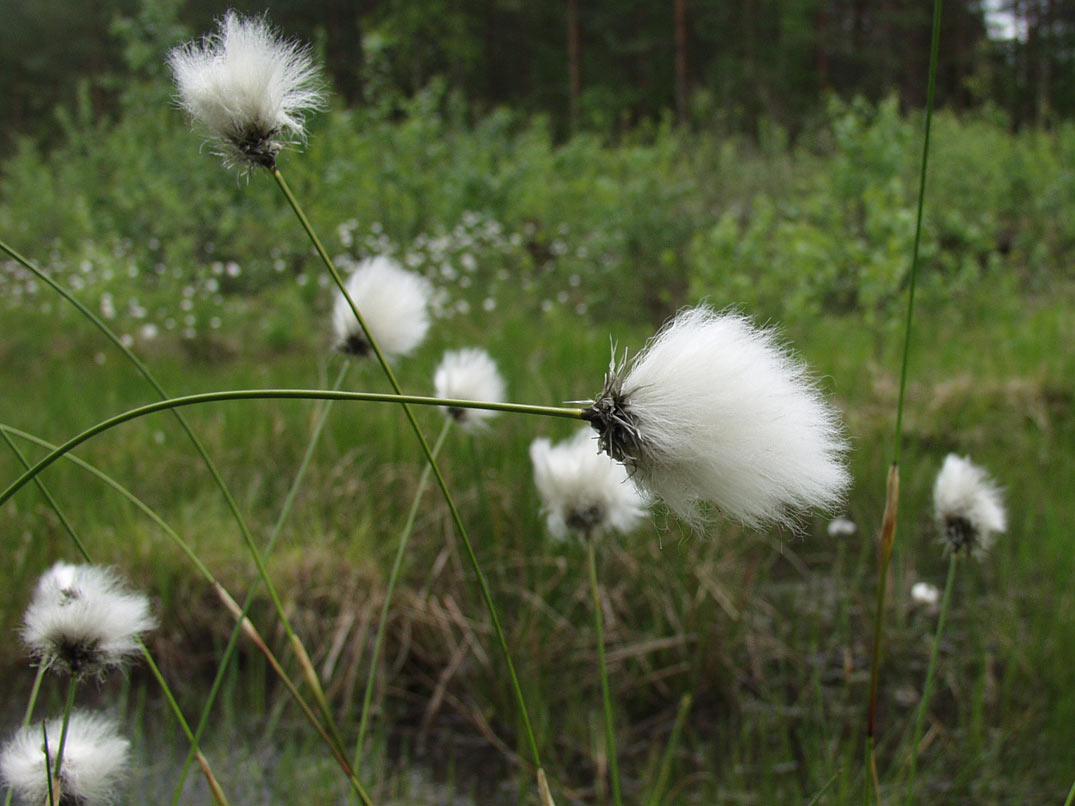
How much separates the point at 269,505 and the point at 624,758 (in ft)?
4.05

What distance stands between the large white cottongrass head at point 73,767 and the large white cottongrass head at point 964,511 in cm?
93

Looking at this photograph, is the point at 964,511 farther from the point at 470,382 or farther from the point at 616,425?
the point at 616,425

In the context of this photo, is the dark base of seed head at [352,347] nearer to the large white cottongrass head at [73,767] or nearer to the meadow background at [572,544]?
the meadow background at [572,544]

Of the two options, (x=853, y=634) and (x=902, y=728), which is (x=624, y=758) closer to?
(x=902, y=728)

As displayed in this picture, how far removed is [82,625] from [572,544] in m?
1.48

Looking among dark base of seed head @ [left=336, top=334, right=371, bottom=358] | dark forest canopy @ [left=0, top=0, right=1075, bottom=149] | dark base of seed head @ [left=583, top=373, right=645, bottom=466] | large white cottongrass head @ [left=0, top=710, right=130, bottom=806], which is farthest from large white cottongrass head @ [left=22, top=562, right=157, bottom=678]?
dark forest canopy @ [left=0, top=0, right=1075, bottom=149]

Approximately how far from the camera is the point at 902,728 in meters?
1.94

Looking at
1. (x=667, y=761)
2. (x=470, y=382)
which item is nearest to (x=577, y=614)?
(x=667, y=761)

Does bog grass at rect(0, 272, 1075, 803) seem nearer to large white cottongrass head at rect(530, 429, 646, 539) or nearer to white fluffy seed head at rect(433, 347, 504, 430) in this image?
white fluffy seed head at rect(433, 347, 504, 430)

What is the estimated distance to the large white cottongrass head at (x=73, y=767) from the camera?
2.57ft

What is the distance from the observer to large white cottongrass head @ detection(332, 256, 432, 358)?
1057 mm

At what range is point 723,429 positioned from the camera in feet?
1.70

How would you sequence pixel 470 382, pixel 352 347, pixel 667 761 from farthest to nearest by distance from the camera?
pixel 667 761 < pixel 470 382 < pixel 352 347

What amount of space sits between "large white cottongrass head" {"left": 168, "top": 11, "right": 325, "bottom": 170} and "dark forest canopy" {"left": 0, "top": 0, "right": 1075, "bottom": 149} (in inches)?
637
